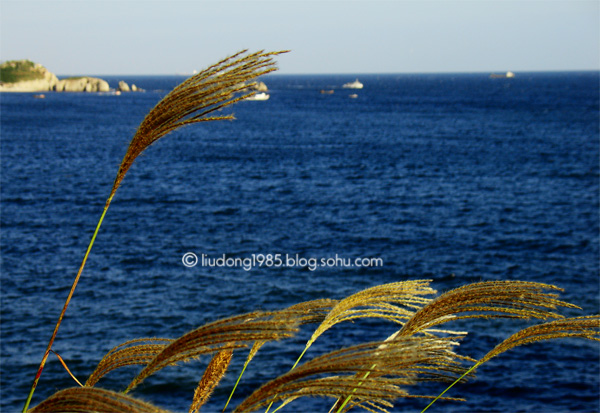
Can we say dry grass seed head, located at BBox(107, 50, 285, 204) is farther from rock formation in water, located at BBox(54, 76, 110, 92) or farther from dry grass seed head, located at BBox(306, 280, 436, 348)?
rock formation in water, located at BBox(54, 76, 110, 92)

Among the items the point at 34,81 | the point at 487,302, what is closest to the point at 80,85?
the point at 34,81

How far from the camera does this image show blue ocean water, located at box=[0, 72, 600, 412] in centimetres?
1680

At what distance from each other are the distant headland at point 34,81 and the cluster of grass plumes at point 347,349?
168 meters

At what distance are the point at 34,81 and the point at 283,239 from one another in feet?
494

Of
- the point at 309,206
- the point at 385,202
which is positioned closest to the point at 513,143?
the point at 385,202

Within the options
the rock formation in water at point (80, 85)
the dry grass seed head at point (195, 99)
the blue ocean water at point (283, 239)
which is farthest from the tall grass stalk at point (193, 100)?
the rock formation in water at point (80, 85)

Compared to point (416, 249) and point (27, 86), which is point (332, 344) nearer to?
point (416, 249)

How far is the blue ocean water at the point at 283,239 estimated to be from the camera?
16.8 m

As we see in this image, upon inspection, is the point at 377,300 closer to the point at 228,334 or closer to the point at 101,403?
the point at 228,334

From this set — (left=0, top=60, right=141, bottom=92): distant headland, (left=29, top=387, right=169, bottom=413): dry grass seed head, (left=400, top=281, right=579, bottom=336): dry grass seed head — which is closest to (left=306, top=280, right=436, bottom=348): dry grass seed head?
(left=400, top=281, right=579, bottom=336): dry grass seed head

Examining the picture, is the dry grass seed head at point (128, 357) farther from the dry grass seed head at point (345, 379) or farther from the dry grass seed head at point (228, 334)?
the dry grass seed head at point (345, 379)

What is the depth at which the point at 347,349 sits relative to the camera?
127cm

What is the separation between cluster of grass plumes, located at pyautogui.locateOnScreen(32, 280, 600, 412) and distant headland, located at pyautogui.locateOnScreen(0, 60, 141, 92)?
6622 inches

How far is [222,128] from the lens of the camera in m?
79.8
